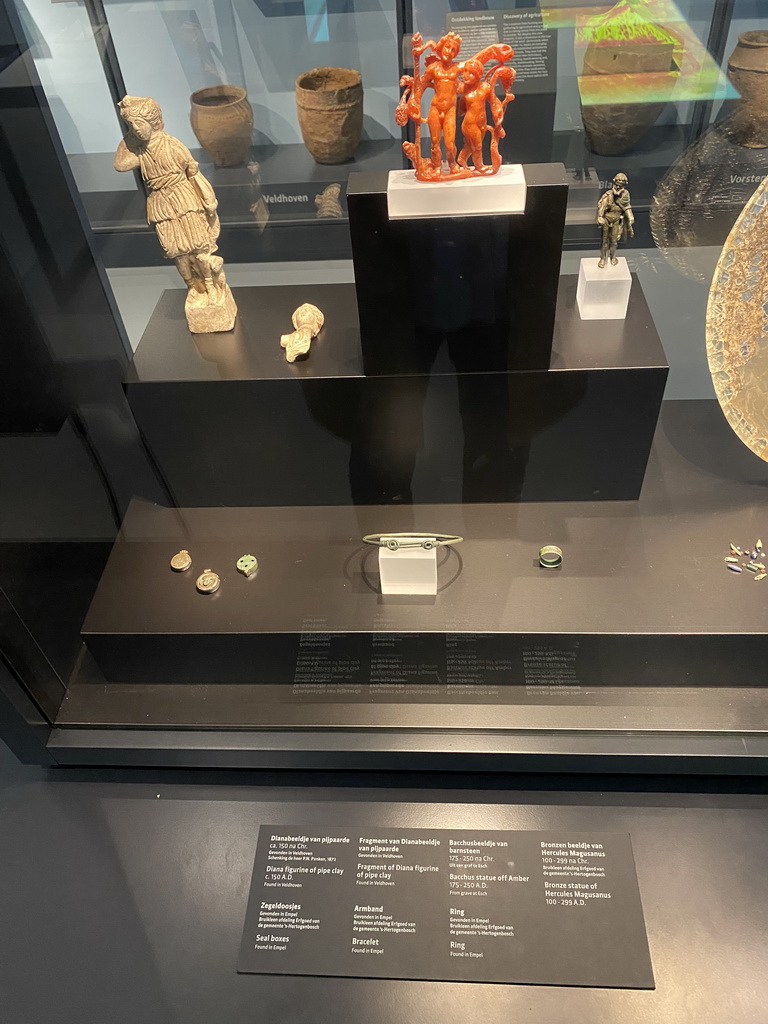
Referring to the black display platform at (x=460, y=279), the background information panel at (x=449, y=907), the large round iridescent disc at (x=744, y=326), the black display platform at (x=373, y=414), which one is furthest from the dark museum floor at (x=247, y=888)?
the black display platform at (x=460, y=279)

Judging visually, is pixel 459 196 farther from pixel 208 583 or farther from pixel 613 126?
pixel 613 126

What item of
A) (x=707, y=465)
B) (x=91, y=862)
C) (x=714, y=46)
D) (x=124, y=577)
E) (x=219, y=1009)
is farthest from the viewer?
(x=714, y=46)

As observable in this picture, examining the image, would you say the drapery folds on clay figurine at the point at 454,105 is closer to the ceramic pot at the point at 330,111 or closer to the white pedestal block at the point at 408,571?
the white pedestal block at the point at 408,571

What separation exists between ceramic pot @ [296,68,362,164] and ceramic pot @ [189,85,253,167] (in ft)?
0.79

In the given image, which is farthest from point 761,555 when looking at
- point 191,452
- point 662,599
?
point 191,452

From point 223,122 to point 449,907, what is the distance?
299 centimetres

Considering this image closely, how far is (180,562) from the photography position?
2260 millimetres

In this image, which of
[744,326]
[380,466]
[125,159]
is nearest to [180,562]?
[380,466]

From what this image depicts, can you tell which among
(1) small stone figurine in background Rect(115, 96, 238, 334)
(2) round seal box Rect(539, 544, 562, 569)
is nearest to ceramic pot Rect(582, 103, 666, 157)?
(1) small stone figurine in background Rect(115, 96, 238, 334)

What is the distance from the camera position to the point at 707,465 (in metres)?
2.40

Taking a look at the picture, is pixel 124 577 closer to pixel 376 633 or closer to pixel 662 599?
pixel 376 633

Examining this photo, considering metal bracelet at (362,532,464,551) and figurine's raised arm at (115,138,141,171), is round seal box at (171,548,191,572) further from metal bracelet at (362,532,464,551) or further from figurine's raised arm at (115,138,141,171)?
figurine's raised arm at (115,138,141,171)

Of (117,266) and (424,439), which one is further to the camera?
(117,266)

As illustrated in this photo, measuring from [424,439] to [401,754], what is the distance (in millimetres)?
875
